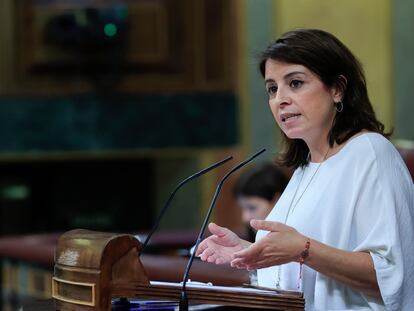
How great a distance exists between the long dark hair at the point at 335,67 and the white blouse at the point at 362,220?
4 centimetres

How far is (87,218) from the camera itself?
6.71 metres

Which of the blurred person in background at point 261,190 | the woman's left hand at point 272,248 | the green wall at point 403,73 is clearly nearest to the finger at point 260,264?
the woman's left hand at point 272,248

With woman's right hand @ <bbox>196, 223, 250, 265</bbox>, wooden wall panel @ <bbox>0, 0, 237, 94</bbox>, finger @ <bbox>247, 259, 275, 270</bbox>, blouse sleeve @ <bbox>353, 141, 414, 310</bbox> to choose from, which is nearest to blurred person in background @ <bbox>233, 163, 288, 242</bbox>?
wooden wall panel @ <bbox>0, 0, 237, 94</bbox>

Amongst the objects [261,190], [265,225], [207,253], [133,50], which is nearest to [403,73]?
[133,50]

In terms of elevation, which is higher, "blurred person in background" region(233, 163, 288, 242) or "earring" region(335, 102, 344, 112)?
"earring" region(335, 102, 344, 112)

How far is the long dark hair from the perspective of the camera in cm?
196

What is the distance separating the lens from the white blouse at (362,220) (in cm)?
183

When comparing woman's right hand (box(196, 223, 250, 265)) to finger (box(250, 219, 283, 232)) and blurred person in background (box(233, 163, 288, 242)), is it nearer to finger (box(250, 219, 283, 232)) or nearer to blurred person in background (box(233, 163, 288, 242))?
finger (box(250, 219, 283, 232))

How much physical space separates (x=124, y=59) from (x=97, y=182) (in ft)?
3.38

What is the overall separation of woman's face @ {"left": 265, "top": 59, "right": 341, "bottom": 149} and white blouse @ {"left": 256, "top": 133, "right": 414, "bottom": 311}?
8 centimetres

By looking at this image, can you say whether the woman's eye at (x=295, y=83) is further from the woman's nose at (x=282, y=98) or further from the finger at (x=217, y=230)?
the finger at (x=217, y=230)

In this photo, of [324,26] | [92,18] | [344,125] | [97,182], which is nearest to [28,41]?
[92,18]

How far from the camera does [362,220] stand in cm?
188

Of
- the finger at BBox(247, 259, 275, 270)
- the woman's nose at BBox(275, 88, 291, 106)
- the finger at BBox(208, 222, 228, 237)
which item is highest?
the woman's nose at BBox(275, 88, 291, 106)
